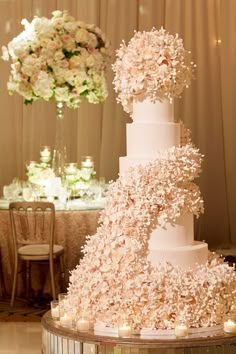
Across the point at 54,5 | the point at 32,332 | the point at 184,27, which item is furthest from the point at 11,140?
the point at 32,332

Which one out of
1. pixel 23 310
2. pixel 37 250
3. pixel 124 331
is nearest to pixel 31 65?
pixel 37 250

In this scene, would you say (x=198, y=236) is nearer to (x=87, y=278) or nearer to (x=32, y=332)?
(x=32, y=332)

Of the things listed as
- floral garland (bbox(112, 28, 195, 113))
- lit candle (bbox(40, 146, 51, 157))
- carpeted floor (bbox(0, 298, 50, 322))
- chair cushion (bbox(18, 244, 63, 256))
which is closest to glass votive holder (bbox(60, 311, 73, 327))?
floral garland (bbox(112, 28, 195, 113))

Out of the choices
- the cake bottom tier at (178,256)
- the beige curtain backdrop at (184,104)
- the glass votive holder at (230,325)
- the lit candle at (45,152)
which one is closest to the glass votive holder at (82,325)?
the cake bottom tier at (178,256)

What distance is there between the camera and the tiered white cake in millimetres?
3518

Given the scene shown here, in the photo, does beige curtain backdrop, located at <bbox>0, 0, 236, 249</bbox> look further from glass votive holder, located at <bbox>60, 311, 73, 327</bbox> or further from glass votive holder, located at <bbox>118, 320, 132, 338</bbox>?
glass votive holder, located at <bbox>118, 320, 132, 338</bbox>

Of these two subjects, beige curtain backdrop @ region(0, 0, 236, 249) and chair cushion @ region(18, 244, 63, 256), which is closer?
chair cushion @ region(18, 244, 63, 256)

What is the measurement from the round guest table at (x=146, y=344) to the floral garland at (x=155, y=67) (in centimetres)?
98

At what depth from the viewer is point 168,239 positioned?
3.54 metres

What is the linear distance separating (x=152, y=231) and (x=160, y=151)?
0.33 m

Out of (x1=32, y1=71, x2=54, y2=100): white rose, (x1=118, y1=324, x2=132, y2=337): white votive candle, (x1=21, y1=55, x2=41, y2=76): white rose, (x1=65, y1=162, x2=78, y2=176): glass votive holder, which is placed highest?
(x1=21, y1=55, x2=41, y2=76): white rose

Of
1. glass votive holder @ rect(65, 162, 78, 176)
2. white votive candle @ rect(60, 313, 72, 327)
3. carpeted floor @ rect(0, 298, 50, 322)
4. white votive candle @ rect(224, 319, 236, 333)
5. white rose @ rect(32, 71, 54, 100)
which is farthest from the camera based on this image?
glass votive holder @ rect(65, 162, 78, 176)

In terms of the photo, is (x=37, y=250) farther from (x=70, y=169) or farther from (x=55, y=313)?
(x=55, y=313)

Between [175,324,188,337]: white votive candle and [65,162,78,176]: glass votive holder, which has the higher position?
[65,162,78,176]: glass votive holder
